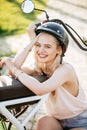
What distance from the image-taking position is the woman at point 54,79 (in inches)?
125

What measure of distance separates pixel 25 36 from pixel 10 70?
5.94 meters

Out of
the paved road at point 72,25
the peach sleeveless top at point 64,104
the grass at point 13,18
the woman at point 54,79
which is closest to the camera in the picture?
the woman at point 54,79

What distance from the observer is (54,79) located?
318 cm

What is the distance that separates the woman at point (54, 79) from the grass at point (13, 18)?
614 centimetres

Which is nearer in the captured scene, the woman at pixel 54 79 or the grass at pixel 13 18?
the woman at pixel 54 79

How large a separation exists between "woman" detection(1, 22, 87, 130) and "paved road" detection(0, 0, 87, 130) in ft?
4.94

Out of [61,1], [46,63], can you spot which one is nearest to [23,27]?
[61,1]

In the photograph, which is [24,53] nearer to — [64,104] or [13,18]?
[64,104]

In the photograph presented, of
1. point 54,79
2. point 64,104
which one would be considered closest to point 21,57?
point 54,79

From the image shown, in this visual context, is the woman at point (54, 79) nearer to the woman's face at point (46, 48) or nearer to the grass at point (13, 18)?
the woman's face at point (46, 48)

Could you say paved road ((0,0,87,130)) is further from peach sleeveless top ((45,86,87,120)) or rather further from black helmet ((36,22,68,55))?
black helmet ((36,22,68,55))

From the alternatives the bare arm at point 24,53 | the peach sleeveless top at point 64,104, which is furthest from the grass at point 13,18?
the peach sleeveless top at point 64,104

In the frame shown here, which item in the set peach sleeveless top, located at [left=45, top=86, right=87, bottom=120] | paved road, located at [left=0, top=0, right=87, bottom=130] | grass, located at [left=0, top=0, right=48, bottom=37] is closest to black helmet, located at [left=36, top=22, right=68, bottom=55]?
peach sleeveless top, located at [left=45, top=86, right=87, bottom=120]

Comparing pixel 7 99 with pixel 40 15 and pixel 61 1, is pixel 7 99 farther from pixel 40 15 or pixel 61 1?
pixel 61 1
